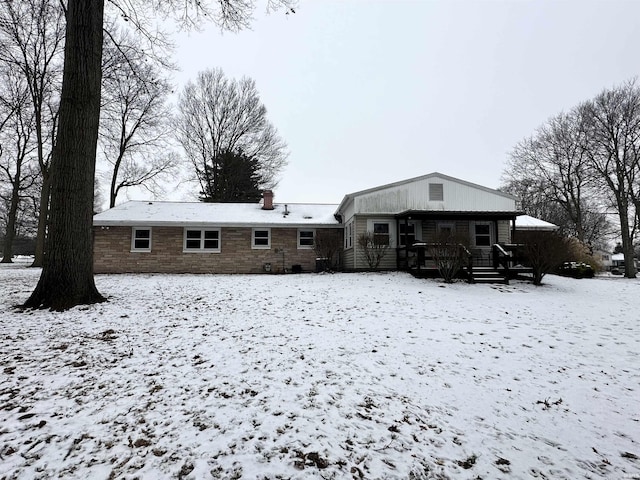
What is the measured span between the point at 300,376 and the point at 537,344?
12.5 ft

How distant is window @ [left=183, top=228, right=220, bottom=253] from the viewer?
1547 centimetres

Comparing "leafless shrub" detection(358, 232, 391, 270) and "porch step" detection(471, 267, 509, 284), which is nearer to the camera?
"porch step" detection(471, 267, 509, 284)

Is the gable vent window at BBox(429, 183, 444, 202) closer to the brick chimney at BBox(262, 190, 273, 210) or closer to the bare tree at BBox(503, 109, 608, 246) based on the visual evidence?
the brick chimney at BBox(262, 190, 273, 210)

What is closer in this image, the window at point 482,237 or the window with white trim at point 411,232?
the window with white trim at point 411,232

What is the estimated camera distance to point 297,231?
16.0 metres

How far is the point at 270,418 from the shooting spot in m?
2.62

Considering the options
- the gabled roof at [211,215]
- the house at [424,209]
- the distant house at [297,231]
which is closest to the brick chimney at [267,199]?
the gabled roof at [211,215]

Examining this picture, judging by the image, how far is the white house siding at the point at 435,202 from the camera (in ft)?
47.0

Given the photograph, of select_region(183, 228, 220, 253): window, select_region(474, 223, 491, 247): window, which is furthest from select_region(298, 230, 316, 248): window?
select_region(474, 223, 491, 247): window

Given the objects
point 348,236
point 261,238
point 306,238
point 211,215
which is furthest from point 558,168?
point 211,215

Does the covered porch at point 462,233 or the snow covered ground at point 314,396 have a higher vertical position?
the covered porch at point 462,233

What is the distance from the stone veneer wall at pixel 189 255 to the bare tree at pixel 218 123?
10.8 metres

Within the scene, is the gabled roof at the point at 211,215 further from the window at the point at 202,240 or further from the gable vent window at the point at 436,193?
the gable vent window at the point at 436,193

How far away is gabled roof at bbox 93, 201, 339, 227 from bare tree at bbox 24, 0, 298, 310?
8825 millimetres
